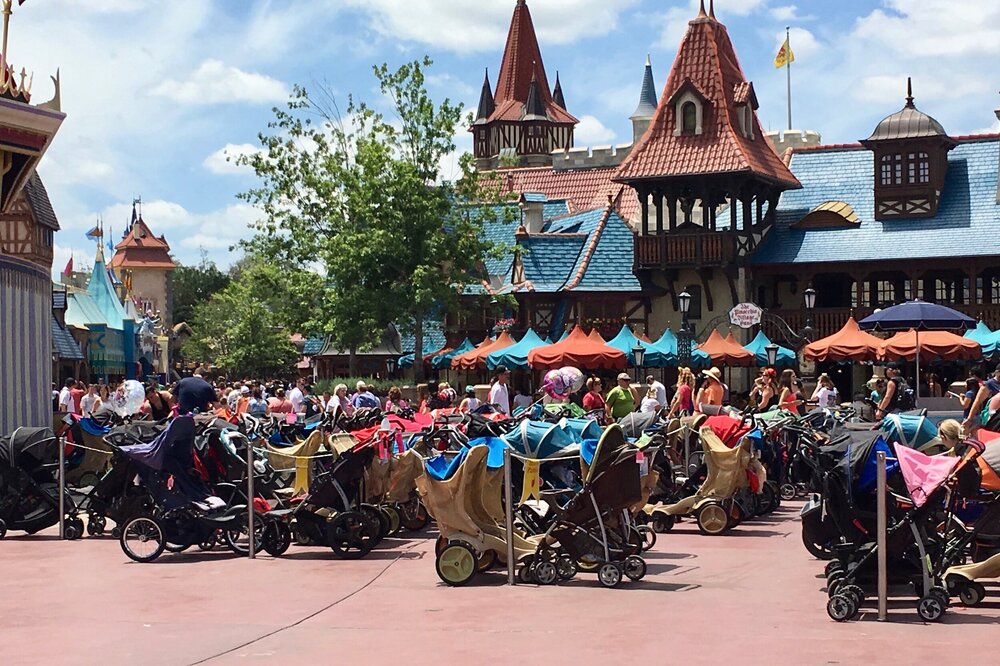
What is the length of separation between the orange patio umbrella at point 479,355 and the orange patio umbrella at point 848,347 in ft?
24.6

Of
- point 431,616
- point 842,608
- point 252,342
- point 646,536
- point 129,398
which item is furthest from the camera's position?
point 252,342

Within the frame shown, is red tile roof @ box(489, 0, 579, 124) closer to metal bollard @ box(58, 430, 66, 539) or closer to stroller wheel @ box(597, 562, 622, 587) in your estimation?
metal bollard @ box(58, 430, 66, 539)

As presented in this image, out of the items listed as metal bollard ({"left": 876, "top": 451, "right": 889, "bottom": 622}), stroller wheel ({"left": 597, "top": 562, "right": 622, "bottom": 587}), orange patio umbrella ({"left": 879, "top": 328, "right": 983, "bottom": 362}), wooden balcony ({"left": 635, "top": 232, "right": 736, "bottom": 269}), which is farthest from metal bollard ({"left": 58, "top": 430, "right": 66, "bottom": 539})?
wooden balcony ({"left": 635, "top": 232, "right": 736, "bottom": 269})

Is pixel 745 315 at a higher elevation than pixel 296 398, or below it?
higher

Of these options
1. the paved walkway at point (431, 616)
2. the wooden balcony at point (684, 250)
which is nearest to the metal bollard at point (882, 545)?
the paved walkway at point (431, 616)

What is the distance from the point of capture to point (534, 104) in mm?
93750

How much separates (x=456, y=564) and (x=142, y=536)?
363 centimetres

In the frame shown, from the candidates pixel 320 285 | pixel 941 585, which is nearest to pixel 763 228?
pixel 320 285

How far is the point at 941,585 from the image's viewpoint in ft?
35.9

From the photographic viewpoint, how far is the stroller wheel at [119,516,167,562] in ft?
48.1

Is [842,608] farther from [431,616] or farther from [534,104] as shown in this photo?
[534,104]

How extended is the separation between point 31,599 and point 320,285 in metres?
32.0

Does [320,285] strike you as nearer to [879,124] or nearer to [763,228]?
[763,228]

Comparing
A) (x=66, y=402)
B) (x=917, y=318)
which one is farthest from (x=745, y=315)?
(x=66, y=402)
